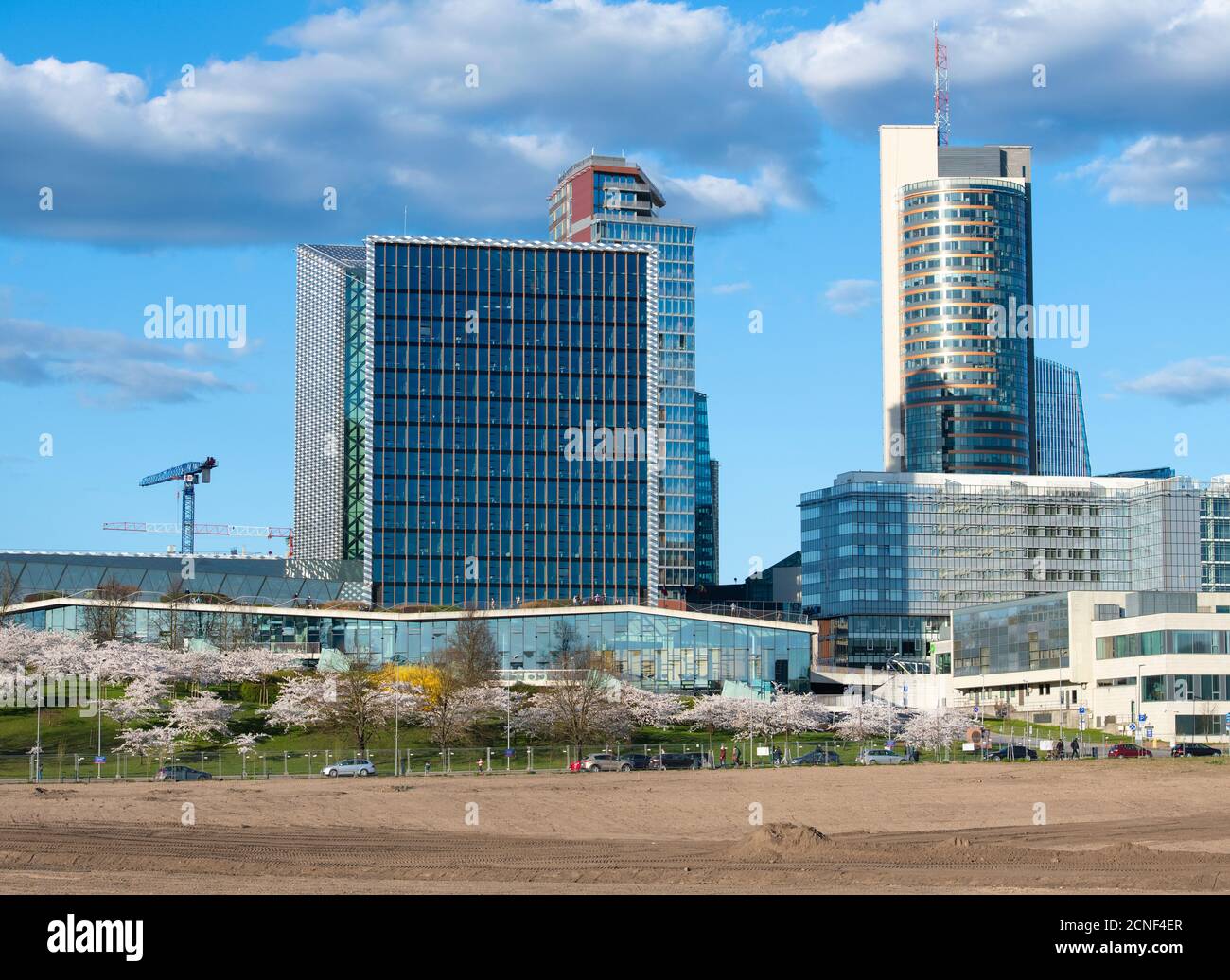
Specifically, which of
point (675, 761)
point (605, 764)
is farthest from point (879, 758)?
point (605, 764)

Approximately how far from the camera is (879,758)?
106625 millimetres

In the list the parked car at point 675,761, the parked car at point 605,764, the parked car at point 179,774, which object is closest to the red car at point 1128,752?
the parked car at point 675,761

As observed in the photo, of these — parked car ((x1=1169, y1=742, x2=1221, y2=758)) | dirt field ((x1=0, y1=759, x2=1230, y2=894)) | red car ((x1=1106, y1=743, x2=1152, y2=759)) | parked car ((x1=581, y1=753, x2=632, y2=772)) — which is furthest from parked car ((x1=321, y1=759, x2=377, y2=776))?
parked car ((x1=1169, y1=742, x2=1221, y2=758))

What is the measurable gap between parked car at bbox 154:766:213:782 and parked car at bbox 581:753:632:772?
69.8 ft

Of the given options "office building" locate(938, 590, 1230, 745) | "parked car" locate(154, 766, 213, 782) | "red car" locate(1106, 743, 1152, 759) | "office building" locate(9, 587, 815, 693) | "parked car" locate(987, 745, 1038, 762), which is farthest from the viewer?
"office building" locate(9, 587, 815, 693)

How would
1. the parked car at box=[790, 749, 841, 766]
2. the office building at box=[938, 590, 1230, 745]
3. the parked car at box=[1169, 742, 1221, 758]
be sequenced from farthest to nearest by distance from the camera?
the office building at box=[938, 590, 1230, 745] → the parked car at box=[1169, 742, 1221, 758] → the parked car at box=[790, 749, 841, 766]

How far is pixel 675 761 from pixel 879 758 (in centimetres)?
1330

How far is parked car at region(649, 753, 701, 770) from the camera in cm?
10175

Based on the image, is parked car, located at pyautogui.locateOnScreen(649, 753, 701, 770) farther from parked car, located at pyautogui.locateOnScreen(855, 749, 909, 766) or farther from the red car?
the red car

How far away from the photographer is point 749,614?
579ft

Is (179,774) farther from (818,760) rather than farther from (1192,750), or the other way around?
(1192,750)

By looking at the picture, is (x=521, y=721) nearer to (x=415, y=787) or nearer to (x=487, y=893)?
(x=415, y=787)
